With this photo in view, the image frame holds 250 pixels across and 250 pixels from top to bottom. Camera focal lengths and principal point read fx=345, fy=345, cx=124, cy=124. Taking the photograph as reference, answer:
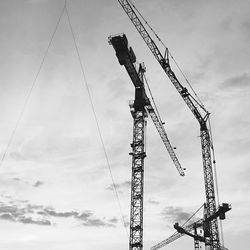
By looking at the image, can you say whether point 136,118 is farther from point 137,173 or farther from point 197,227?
point 197,227

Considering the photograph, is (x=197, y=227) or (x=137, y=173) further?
(x=197, y=227)

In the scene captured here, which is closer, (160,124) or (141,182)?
(141,182)

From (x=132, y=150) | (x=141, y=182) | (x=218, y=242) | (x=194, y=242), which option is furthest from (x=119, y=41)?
(x=194, y=242)

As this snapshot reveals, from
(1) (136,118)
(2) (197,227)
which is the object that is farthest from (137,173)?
(2) (197,227)

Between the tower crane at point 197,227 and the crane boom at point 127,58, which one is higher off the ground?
the crane boom at point 127,58

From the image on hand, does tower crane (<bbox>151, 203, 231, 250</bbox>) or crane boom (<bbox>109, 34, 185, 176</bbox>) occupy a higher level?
crane boom (<bbox>109, 34, 185, 176</bbox>)

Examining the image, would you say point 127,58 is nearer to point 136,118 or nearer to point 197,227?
point 136,118

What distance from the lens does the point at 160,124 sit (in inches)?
2606

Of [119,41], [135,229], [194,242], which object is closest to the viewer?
[119,41]

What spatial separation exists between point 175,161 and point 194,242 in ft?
99.7

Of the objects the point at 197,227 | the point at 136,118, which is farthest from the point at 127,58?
the point at 197,227

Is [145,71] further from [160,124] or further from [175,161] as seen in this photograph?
[175,161]

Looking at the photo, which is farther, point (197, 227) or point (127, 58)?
point (197, 227)

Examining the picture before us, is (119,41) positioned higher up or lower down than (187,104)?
lower down
